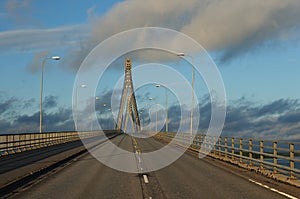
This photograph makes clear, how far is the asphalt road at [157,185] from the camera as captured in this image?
41.8ft

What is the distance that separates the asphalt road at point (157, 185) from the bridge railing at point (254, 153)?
2.33ft

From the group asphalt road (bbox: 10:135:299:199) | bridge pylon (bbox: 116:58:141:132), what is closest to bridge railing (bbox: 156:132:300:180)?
asphalt road (bbox: 10:135:299:199)

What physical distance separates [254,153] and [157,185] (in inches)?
269

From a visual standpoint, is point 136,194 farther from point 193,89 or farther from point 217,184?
point 193,89

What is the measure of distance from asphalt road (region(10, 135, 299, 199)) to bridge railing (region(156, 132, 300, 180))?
2.33 ft

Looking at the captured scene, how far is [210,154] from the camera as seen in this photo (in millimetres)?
30516

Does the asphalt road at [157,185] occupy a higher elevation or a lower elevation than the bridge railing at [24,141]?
lower

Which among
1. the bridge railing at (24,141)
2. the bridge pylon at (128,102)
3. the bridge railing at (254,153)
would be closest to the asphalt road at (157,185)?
the bridge railing at (254,153)

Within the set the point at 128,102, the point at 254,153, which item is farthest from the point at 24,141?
the point at 128,102

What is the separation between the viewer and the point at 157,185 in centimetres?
1488

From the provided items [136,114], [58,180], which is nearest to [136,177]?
[58,180]

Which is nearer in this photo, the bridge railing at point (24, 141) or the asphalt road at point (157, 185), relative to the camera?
the asphalt road at point (157, 185)

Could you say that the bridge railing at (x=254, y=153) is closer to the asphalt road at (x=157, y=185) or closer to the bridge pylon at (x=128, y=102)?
the asphalt road at (x=157, y=185)

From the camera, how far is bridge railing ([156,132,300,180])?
52.8 feet
